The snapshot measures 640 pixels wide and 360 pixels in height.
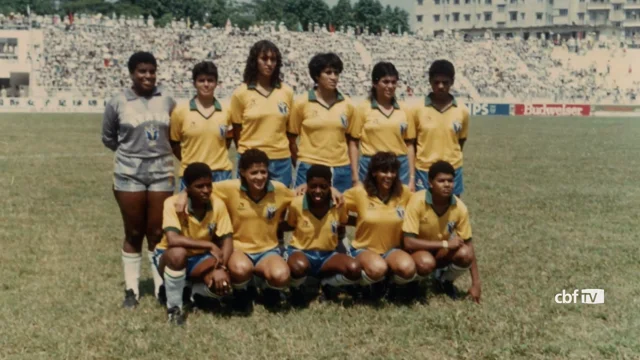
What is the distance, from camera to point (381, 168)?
558cm

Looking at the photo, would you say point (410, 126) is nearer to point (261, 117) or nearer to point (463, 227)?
point (463, 227)

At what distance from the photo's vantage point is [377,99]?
20.9 ft

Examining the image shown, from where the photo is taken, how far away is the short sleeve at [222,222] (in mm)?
5426

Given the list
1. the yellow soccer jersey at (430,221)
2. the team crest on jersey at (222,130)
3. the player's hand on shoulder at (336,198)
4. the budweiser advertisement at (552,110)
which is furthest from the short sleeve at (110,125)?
the budweiser advertisement at (552,110)

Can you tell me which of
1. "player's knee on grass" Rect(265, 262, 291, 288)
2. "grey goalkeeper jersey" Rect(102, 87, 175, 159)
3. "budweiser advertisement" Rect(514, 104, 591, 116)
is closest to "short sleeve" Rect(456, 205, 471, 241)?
"player's knee on grass" Rect(265, 262, 291, 288)

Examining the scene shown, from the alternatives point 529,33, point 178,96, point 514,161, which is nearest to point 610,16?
point 529,33

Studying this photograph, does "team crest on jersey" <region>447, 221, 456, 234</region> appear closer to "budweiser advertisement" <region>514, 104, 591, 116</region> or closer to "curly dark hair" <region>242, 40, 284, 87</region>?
"curly dark hair" <region>242, 40, 284, 87</region>

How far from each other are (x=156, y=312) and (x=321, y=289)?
129cm

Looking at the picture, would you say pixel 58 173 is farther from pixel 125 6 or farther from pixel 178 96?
pixel 125 6

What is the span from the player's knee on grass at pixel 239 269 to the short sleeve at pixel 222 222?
0.20 metres

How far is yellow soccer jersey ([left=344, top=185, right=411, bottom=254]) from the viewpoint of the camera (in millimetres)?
5750

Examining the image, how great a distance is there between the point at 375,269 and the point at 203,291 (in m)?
1.28

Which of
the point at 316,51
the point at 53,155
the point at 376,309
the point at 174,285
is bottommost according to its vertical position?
the point at 376,309

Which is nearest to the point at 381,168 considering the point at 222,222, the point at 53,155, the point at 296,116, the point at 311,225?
the point at 311,225
